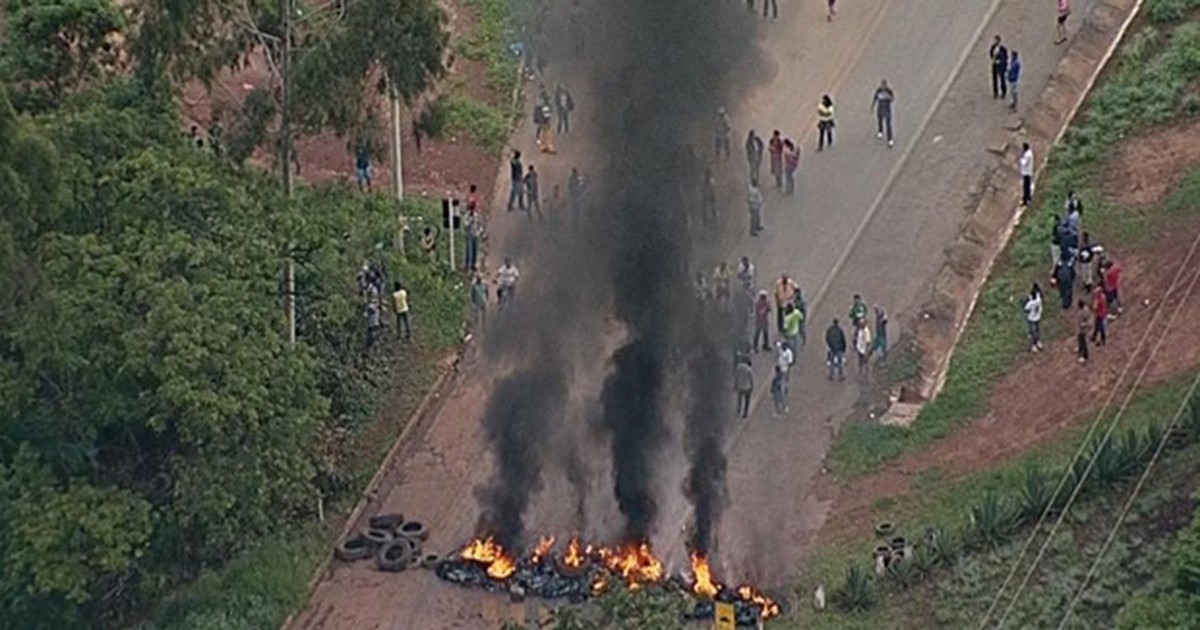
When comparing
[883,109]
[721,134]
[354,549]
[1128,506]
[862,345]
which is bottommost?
[354,549]

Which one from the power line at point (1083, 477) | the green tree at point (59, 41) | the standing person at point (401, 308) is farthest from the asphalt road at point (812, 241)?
the green tree at point (59, 41)

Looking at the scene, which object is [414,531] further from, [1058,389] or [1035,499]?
[1058,389]

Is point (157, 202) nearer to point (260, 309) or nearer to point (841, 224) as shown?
point (260, 309)

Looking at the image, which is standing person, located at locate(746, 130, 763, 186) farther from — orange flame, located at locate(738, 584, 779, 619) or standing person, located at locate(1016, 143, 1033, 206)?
orange flame, located at locate(738, 584, 779, 619)

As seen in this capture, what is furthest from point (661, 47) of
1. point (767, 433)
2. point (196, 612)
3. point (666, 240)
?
point (196, 612)

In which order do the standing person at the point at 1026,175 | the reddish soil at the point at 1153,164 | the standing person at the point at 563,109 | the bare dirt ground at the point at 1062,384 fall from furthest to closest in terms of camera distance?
the standing person at the point at 563,109 → the standing person at the point at 1026,175 → the reddish soil at the point at 1153,164 → the bare dirt ground at the point at 1062,384

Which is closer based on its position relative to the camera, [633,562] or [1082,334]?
[633,562]

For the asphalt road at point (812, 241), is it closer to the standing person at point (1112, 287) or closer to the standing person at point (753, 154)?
the standing person at point (753, 154)

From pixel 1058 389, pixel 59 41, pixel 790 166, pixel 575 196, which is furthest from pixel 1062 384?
pixel 59 41
